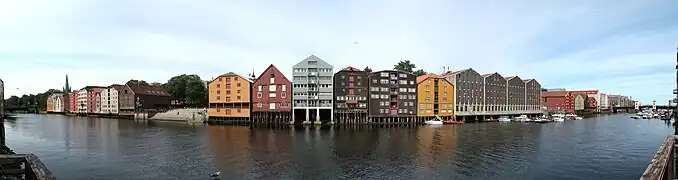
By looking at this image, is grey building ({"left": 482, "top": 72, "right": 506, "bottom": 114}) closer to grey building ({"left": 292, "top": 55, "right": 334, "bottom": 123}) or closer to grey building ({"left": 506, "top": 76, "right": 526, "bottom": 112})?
grey building ({"left": 506, "top": 76, "right": 526, "bottom": 112})

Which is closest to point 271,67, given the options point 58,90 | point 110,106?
point 110,106

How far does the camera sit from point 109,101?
117 m

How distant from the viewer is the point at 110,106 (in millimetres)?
116625

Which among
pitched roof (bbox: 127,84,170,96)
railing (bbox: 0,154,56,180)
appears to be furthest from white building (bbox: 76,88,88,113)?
railing (bbox: 0,154,56,180)

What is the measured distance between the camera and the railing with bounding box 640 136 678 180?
10359 mm

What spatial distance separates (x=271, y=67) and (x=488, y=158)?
5234cm

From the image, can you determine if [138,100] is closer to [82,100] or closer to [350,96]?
[82,100]

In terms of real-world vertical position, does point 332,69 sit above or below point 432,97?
above

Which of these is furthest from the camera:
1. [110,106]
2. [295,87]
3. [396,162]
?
[110,106]

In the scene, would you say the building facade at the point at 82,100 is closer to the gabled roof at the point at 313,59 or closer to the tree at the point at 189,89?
the tree at the point at 189,89

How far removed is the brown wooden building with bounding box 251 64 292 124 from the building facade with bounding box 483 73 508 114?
50.6m

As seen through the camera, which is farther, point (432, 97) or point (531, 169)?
point (432, 97)

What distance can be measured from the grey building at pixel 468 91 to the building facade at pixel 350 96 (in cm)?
2460

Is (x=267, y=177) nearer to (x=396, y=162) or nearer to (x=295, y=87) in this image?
(x=396, y=162)
